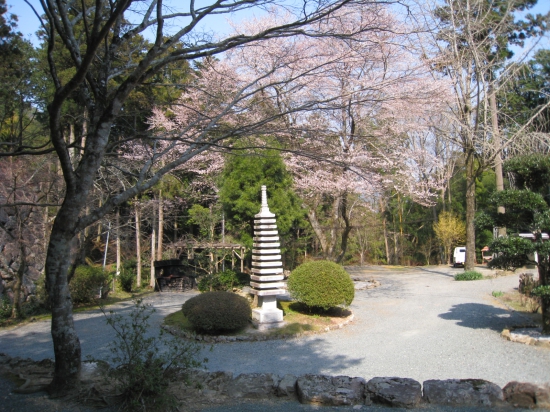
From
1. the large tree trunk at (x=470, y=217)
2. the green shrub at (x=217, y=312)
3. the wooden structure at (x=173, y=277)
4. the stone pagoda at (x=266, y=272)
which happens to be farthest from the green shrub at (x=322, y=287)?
the large tree trunk at (x=470, y=217)

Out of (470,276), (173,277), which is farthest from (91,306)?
(470,276)

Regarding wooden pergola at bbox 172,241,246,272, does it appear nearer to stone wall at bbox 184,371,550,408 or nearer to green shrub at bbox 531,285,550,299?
green shrub at bbox 531,285,550,299

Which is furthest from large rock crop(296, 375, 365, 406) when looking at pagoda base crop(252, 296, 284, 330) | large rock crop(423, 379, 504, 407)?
pagoda base crop(252, 296, 284, 330)

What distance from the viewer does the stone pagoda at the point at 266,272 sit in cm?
888

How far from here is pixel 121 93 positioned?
13.5ft

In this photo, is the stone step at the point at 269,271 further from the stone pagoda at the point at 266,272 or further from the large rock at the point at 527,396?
the large rock at the point at 527,396

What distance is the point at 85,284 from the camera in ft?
39.2

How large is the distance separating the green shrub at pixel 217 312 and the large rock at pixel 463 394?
14.6ft

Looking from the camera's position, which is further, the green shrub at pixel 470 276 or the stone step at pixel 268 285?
the green shrub at pixel 470 276

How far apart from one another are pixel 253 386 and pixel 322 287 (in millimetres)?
4888

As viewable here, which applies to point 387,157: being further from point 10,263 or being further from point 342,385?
point 10,263

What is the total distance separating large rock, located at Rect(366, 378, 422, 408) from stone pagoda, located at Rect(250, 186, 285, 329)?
15.3ft

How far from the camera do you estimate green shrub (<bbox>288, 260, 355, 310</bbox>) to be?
914 cm

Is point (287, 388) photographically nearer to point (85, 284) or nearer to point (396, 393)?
point (396, 393)
